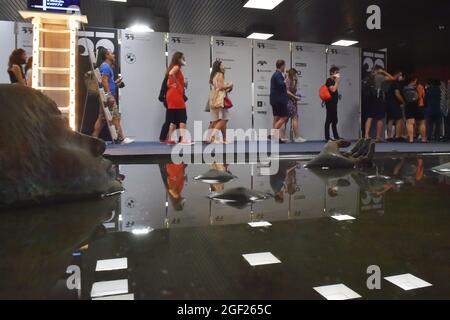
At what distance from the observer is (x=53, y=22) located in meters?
4.80

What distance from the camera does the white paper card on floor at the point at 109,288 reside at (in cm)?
96

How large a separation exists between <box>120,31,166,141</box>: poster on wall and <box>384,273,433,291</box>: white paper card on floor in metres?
7.99

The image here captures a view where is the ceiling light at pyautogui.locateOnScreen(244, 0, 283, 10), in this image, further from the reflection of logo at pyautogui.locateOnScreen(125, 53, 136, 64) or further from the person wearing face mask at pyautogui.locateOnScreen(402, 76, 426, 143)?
the person wearing face mask at pyautogui.locateOnScreen(402, 76, 426, 143)

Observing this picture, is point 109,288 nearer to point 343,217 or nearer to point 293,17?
point 343,217

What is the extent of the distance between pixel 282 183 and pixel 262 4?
652cm

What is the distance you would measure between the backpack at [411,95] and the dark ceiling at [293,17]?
5.70ft

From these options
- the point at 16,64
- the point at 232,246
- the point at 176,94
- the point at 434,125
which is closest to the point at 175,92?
the point at 176,94

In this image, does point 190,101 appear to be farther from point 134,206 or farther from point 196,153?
point 134,206

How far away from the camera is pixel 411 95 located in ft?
30.4

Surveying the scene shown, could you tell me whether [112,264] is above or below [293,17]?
below

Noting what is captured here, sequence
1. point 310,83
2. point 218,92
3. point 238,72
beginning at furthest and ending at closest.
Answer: point 310,83, point 238,72, point 218,92

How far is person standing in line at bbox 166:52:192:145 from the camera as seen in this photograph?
22.3ft

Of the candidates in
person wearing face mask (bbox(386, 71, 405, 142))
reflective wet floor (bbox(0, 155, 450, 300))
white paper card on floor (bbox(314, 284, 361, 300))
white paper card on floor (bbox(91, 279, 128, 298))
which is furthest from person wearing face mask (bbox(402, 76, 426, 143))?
white paper card on floor (bbox(91, 279, 128, 298))
